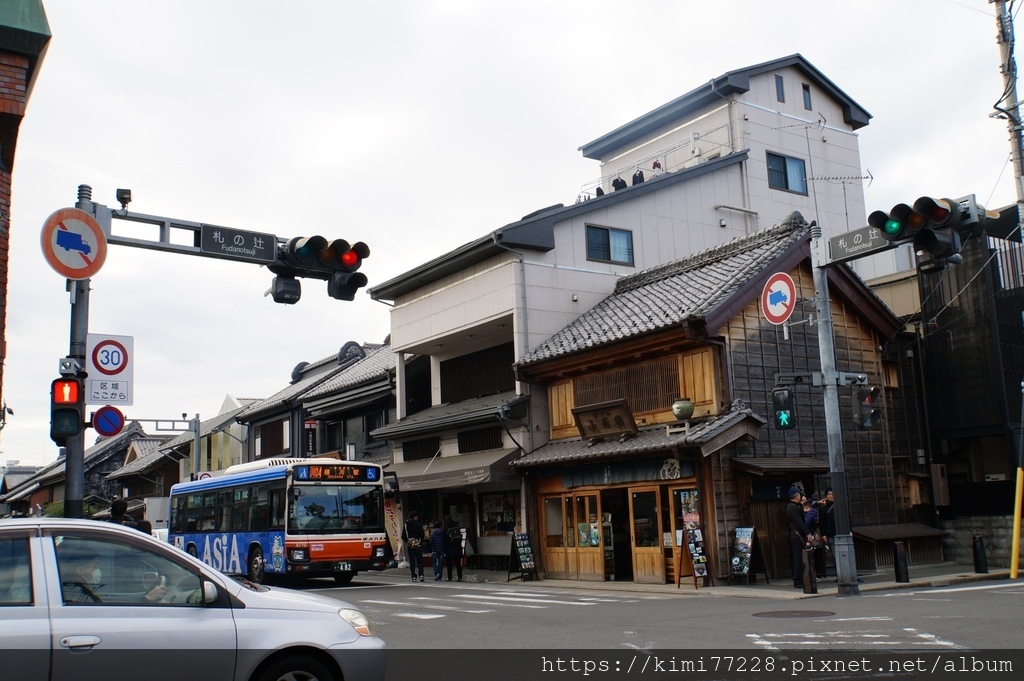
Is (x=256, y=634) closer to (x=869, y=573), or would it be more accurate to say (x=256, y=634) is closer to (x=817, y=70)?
(x=869, y=573)

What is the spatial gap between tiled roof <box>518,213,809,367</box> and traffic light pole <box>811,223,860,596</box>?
330 centimetres

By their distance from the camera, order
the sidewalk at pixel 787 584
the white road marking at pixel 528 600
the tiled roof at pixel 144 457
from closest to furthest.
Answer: the white road marking at pixel 528 600 < the sidewalk at pixel 787 584 < the tiled roof at pixel 144 457

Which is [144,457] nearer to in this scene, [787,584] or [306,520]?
[306,520]

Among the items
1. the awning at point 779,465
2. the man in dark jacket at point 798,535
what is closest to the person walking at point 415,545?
the awning at point 779,465

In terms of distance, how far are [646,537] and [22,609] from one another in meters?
17.7

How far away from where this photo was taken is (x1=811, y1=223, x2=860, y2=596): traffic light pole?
17.2 m

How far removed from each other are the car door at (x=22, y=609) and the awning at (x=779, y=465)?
16.5m

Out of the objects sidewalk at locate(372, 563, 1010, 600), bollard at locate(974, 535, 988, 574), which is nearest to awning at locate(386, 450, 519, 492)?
sidewalk at locate(372, 563, 1010, 600)

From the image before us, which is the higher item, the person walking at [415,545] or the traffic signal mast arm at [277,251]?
the traffic signal mast arm at [277,251]

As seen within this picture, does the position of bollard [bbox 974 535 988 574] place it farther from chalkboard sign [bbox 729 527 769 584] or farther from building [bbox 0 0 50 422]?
building [bbox 0 0 50 422]

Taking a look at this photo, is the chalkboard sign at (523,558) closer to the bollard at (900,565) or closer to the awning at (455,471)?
the awning at (455,471)

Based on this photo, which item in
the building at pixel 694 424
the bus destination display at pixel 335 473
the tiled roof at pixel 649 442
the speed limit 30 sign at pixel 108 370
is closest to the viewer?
the speed limit 30 sign at pixel 108 370

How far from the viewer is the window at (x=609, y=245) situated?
28547 mm

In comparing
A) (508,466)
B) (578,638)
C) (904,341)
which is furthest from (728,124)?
(578,638)
